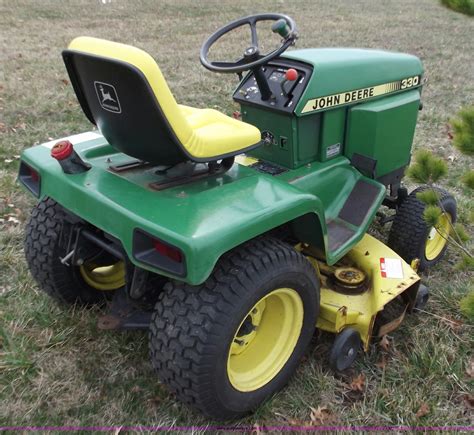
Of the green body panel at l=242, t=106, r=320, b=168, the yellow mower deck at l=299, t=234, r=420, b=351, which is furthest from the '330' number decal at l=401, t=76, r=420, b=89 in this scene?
the yellow mower deck at l=299, t=234, r=420, b=351

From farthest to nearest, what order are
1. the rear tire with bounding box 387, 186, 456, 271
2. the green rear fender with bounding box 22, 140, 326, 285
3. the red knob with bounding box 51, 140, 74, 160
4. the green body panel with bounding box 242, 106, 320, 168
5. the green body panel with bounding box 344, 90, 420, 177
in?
the rear tire with bounding box 387, 186, 456, 271 → the green body panel with bounding box 344, 90, 420, 177 → the green body panel with bounding box 242, 106, 320, 168 → the red knob with bounding box 51, 140, 74, 160 → the green rear fender with bounding box 22, 140, 326, 285

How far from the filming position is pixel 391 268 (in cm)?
234

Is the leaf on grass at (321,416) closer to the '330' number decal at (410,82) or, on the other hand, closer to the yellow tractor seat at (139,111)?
the yellow tractor seat at (139,111)

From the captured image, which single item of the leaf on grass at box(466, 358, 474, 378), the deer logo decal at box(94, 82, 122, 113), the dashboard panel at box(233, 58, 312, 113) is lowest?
the leaf on grass at box(466, 358, 474, 378)

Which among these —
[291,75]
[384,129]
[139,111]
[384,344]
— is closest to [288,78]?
[291,75]

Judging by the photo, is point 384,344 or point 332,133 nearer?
point 384,344

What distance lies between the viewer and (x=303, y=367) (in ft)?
7.13

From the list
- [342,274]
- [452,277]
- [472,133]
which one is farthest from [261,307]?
[452,277]

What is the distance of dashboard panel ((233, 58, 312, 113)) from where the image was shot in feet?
7.54

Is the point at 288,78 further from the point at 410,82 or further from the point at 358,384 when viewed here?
the point at 358,384

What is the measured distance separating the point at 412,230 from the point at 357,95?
2.60 ft

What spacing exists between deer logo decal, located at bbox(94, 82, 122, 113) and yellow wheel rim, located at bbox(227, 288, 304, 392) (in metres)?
0.92

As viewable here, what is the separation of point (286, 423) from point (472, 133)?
1297mm

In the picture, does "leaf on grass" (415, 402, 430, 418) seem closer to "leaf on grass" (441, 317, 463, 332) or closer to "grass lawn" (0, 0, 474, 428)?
"grass lawn" (0, 0, 474, 428)
